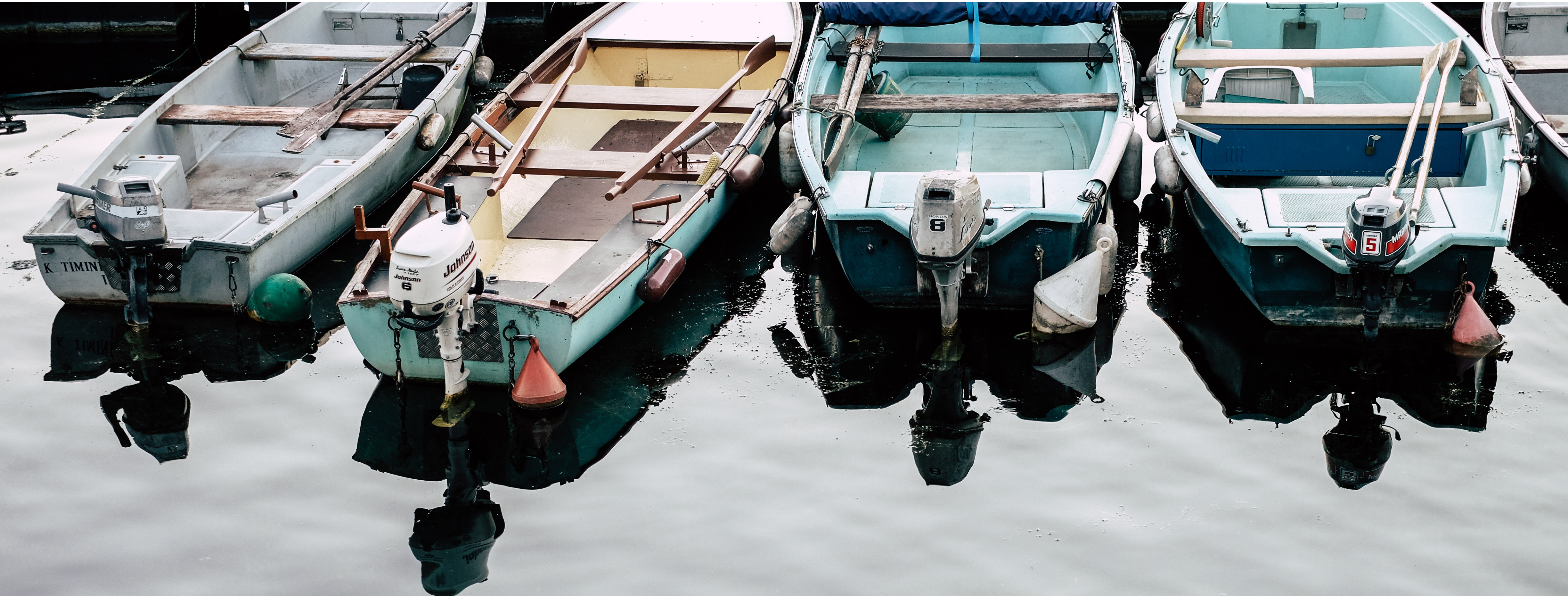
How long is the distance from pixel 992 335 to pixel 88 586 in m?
5.77

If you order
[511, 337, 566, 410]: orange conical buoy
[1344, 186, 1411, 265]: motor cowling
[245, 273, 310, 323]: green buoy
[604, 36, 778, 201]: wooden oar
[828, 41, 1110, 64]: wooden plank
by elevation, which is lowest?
[511, 337, 566, 410]: orange conical buoy

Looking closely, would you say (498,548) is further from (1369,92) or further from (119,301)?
(1369,92)

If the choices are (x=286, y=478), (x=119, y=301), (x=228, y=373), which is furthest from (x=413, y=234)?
(x=119, y=301)

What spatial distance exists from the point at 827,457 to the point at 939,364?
1.37 meters

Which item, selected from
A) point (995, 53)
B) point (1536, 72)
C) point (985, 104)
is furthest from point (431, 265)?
point (1536, 72)

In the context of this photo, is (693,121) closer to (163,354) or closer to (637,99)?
(637,99)

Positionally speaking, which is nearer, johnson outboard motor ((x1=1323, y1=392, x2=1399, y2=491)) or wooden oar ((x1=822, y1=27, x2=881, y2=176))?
johnson outboard motor ((x1=1323, y1=392, x2=1399, y2=491))

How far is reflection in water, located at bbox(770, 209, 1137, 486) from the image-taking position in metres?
8.41

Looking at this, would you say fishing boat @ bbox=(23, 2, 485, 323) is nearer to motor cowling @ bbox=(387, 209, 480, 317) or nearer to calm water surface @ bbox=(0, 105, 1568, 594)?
calm water surface @ bbox=(0, 105, 1568, 594)

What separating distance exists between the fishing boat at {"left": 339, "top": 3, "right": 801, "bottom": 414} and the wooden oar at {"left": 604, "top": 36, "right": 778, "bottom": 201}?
0.02m

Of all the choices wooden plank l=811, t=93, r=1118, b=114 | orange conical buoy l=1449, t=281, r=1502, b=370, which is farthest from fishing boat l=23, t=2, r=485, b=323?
orange conical buoy l=1449, t=281, r=1502, b=370

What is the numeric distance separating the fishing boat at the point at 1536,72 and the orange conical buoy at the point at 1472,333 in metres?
1.16

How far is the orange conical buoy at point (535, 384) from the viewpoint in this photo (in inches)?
330

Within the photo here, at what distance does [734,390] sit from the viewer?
29.1 ft
